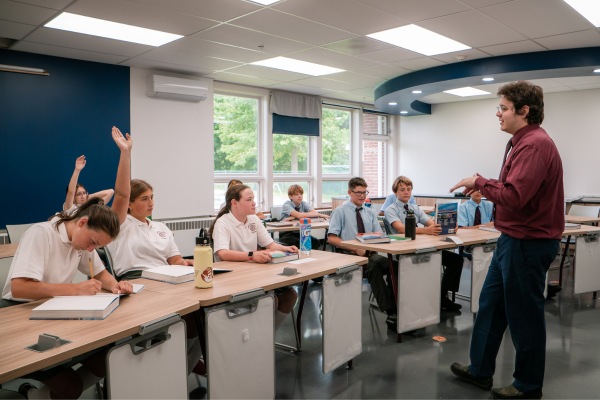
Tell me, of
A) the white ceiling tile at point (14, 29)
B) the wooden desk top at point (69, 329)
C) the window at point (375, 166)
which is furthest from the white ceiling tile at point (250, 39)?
the window at point (375, 166)

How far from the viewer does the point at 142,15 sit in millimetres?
4098

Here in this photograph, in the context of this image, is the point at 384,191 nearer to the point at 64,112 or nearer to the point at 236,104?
the point at 236,104

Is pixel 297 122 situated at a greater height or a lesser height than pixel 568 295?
greater

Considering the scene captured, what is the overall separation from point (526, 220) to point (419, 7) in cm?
243

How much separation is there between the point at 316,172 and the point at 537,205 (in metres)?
6.64

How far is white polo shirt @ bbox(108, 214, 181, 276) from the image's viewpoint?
2.68 m

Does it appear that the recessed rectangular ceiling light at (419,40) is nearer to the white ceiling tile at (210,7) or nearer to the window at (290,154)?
the white ceiling tile at (210,7)

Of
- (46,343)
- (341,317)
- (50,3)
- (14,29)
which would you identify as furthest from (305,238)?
(14,29)

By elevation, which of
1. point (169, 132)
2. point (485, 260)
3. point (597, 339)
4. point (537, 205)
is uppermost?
point (169, 132)

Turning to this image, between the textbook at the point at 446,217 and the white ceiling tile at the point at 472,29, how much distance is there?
1.80 metres

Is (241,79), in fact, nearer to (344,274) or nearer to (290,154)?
(290,154)

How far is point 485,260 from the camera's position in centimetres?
405

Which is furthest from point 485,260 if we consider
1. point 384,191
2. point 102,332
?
point 384,191

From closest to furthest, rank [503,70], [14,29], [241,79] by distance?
1. [14,29]
2. [503,70]
3. [241,79]
